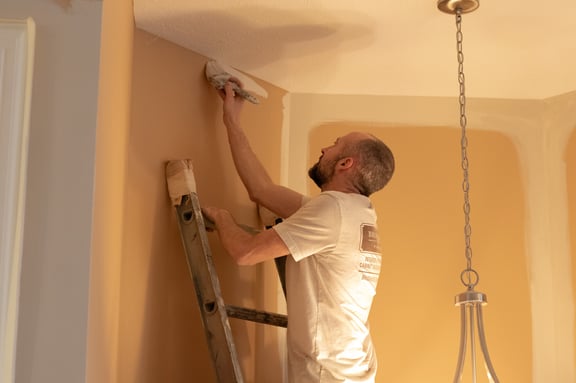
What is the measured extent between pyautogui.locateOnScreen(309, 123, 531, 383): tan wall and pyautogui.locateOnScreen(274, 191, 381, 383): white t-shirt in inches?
19.0

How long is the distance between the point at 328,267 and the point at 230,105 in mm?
645

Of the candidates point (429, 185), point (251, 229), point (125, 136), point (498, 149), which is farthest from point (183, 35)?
point (498, 149)

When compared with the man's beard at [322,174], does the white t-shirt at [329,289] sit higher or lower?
lower

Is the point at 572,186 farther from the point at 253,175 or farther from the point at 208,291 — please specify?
the point at 208,291

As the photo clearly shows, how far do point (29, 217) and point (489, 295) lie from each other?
183 cm

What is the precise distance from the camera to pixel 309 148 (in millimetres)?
2867

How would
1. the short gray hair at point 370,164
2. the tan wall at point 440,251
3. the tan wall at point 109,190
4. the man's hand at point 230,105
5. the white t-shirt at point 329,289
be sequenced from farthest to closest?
1. the tan wall at point 440,251
2. the man's hand at point 230,105
3. the short gray hair at point 370,164
4. the white t-shirt at point 329,289
5. the tan wall at point 109,190

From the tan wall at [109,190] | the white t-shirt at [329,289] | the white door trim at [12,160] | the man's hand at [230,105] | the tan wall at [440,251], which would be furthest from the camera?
the tan wall at [440,251]

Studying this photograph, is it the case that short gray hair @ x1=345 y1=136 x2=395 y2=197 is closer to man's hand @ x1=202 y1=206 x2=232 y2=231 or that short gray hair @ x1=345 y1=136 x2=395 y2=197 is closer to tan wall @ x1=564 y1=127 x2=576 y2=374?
man's hand @ x1=202 y1=206 x2=232 y2=231

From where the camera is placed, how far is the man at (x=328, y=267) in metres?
2.19

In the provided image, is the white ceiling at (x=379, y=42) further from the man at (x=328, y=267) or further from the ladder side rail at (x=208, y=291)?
the ladder side rail at (x=208, y=291)

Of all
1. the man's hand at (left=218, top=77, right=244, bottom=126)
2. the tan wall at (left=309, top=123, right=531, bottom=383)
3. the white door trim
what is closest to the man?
the man's hand at (left=218, top=77, right=244, bottom=126)

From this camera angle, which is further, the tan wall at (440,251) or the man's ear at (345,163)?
the tan wall at (440,251)

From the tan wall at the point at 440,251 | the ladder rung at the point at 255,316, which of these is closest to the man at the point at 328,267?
the ladder rung at the point at 255,316
